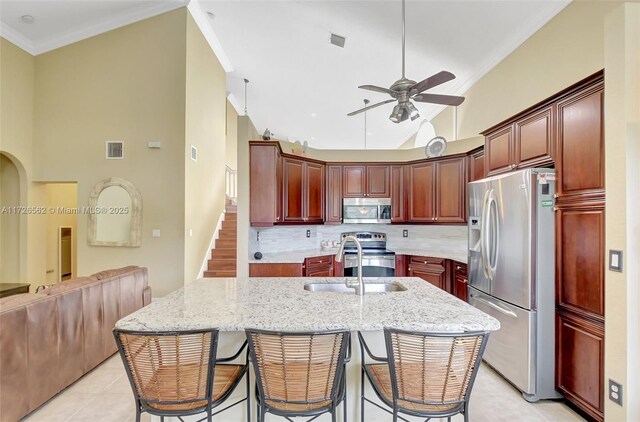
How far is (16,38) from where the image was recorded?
4578 mm

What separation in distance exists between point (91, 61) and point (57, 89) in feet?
2.29

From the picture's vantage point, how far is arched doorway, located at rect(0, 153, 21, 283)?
15.9 feet

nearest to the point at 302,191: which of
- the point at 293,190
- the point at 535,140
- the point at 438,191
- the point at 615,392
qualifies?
the point at 293,190

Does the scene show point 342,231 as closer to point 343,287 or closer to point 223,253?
point 223,253

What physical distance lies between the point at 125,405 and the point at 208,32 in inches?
211

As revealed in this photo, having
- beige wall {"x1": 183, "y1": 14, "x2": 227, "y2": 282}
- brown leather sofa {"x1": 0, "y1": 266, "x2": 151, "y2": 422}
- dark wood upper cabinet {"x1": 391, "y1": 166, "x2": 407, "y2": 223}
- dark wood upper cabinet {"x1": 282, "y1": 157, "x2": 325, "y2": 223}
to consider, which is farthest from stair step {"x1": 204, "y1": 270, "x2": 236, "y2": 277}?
dark wood upper cabinet {"x1": 391, "y1": 166, "x2": 407, "y2": 223}

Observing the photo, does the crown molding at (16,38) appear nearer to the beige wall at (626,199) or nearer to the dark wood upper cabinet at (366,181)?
the dark wood upper cabinet at (366,181)

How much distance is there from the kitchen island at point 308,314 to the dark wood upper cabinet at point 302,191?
2.10 meters

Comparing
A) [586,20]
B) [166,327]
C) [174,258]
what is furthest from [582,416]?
[174,258]

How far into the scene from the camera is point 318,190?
4.82 meters

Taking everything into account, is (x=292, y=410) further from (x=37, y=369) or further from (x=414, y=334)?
(x=37, y=369)

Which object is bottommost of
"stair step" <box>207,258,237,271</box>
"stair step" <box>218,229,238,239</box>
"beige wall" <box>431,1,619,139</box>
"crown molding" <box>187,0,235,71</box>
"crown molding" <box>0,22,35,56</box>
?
"stair step" <box>207,258,237,271</box>

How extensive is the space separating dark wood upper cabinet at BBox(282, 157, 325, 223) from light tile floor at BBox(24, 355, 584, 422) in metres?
2.48

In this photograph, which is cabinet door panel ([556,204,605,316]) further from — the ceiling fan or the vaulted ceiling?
the vaulted ceiling
